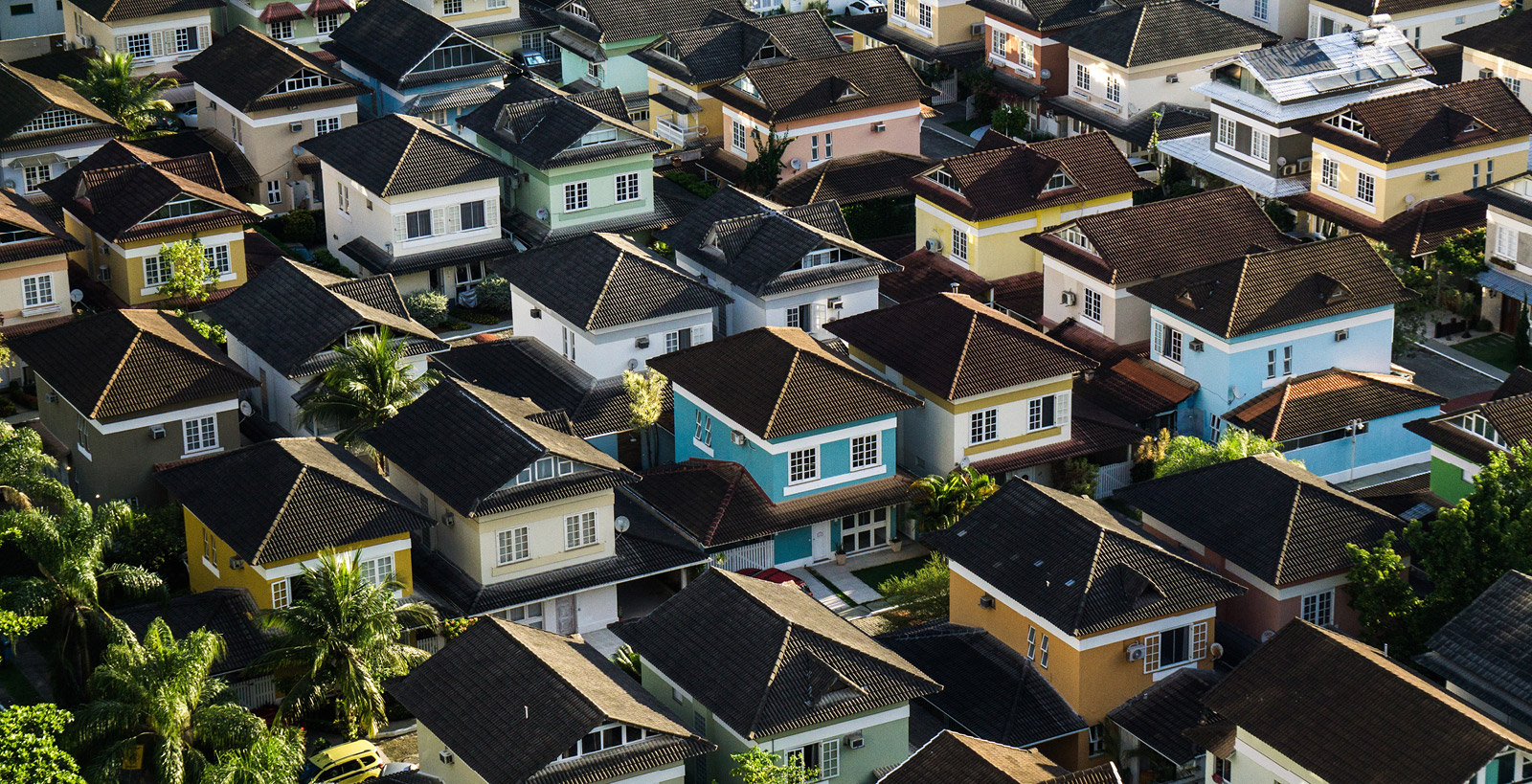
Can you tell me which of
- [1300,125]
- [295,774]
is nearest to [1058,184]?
[1300,125]

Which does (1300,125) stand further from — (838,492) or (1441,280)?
(838,492)

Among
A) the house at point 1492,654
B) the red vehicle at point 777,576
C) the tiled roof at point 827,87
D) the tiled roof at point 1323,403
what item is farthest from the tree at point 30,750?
the tiled roof at point 827,87

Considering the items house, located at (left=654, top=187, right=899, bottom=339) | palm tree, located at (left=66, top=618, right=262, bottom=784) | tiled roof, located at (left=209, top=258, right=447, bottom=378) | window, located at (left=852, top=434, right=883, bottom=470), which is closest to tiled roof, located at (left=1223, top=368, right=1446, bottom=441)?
window, located at (left=852, top=434, right=883, bottom=470)

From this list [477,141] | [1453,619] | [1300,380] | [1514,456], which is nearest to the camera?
[1453,619]

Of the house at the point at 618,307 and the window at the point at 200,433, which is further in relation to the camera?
the house at the point at 618,307

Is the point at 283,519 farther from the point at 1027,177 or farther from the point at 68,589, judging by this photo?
the point at 1027,177

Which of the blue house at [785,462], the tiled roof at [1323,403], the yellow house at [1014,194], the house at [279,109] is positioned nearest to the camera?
the blue house at [785,462]

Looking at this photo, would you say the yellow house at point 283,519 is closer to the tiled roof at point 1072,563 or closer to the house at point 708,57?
the tiled roof at point 1072,563


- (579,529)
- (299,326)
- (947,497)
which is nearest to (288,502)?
(579,529)
